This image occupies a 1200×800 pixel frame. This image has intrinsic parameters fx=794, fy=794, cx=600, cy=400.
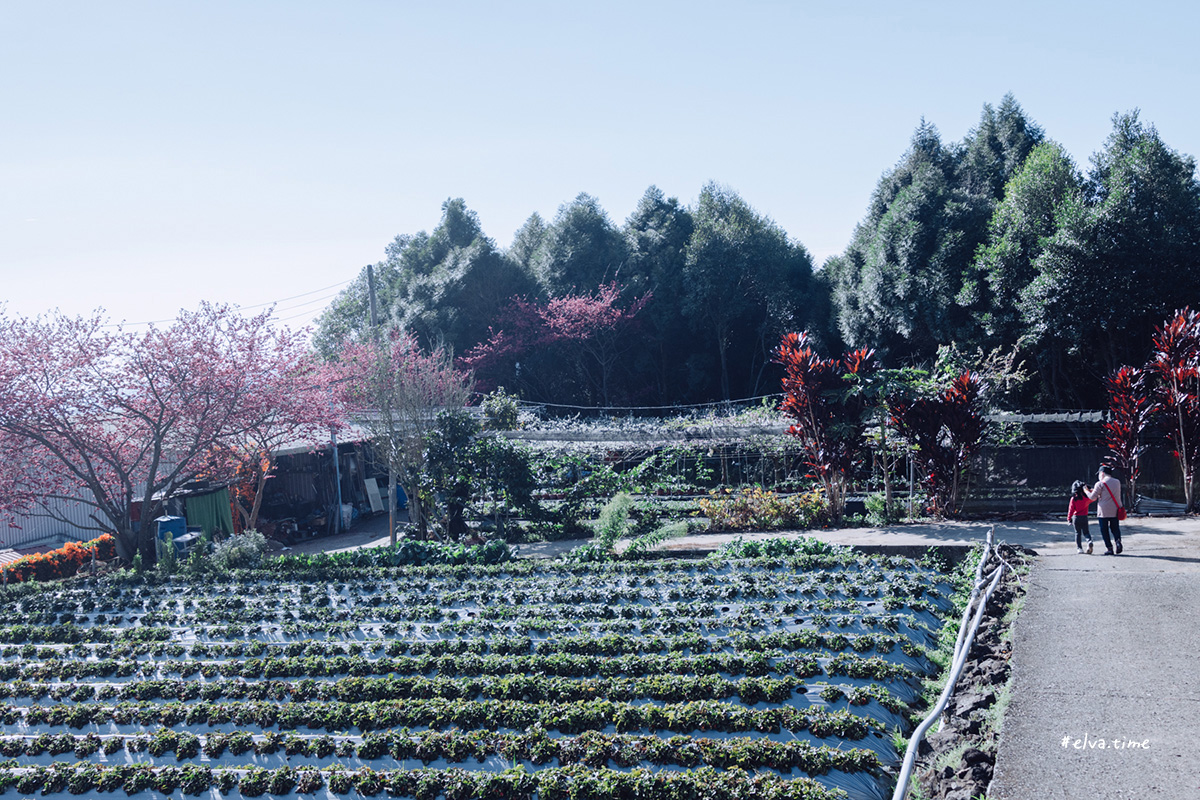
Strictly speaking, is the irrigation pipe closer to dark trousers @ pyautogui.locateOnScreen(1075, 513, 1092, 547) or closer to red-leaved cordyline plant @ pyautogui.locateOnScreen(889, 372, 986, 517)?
dark trousers @ pyautogui.locateOnScreen(1075, 513, 1092, 547)

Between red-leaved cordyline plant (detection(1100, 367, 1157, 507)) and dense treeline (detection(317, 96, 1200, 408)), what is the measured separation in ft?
16.8

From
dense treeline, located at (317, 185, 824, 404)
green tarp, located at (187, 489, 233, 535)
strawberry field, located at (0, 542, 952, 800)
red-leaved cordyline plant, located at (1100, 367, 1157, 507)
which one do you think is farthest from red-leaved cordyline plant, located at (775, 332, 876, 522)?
dense treeline, located at (317, 185, 824, 404)

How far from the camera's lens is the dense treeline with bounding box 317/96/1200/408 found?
54.0 ft

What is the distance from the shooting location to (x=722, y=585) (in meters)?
9.16

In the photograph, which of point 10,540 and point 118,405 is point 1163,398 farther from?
point 10,540

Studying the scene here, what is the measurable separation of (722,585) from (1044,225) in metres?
13.9

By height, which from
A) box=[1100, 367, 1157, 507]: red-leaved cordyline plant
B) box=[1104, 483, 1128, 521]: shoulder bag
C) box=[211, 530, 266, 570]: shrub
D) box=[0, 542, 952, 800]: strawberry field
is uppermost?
box=[1100, 367, 1157, 507]: red-leaved cordyline plant

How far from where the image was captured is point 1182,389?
11.6 m

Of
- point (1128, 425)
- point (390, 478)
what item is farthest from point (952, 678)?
point (390, 478)

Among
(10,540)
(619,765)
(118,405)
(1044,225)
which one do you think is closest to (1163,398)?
(1044,225)

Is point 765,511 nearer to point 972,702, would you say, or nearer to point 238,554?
point 972,702

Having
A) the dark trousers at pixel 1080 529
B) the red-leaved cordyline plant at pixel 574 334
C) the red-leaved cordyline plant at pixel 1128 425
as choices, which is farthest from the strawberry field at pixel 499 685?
the red-leaved cordyline plant at pixel 574 334

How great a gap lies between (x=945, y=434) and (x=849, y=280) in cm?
1282

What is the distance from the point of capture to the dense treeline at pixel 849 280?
16.5 metres
